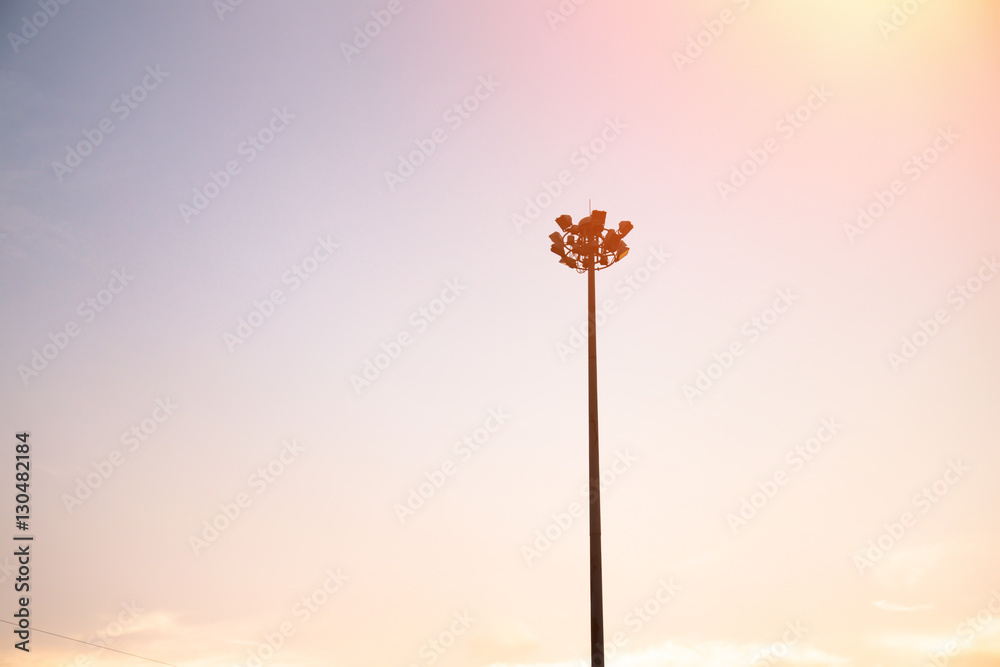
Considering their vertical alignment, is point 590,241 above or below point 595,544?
above

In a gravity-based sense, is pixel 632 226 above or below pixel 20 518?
above

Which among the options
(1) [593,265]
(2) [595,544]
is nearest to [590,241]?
(1) [593,265]

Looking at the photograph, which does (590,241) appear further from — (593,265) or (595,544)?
(595,544)

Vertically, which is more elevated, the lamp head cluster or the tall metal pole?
the lamp head cluster

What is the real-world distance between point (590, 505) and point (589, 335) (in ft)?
11.2

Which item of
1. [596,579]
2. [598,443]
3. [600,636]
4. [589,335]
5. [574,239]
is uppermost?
[574,239]

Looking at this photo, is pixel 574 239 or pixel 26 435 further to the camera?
pixel 26 435

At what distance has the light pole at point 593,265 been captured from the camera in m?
14.3

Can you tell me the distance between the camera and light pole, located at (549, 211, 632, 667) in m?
14.3

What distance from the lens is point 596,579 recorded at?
14172mm

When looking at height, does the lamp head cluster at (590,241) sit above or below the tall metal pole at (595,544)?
above

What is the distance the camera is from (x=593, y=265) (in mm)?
16453

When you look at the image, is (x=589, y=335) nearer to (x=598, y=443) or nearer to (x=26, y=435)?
(x=598, y=443)

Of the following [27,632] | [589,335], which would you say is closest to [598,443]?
[589,335]
